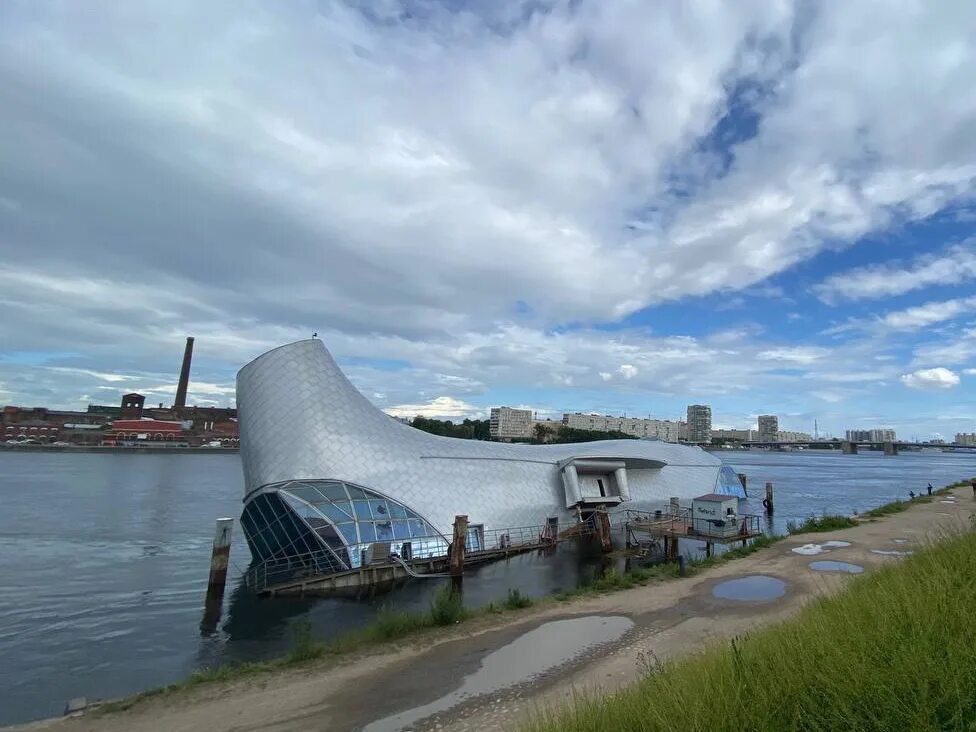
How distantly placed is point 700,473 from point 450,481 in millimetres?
Answer: 23758

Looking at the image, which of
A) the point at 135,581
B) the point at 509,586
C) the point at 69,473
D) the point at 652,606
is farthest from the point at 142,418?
the point at 652,606

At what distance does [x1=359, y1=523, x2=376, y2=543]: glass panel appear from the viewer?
2397 cm

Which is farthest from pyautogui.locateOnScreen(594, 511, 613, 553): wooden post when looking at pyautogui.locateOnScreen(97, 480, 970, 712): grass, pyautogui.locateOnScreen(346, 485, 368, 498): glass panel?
pyautogui.locateOnScreen(346, 485, 368, 498): glass panel

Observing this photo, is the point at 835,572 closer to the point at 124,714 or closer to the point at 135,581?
the point at 124,714

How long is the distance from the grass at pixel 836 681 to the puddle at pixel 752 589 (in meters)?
9.56

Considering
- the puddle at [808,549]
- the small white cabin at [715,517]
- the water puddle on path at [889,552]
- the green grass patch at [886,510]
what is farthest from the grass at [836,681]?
the green grass patch at [886,510]

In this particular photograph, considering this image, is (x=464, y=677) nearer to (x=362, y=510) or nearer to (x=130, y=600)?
(x=362, y=510)

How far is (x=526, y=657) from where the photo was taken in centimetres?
1209

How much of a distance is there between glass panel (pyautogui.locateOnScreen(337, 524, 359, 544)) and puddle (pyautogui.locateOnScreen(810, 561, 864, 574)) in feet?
57.4

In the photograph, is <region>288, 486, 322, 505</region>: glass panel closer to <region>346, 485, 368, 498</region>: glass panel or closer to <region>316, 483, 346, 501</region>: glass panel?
<region>316, 483, 346, 501</region>: glass panel

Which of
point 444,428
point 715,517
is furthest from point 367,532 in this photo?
point 444,428

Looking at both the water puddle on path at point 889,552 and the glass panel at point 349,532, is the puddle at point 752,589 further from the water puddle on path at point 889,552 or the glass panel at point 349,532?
the glass panel at point 349,532

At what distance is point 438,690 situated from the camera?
34.3ft

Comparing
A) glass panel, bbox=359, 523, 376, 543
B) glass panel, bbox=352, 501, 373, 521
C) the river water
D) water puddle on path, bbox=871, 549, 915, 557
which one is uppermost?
glass panel, bbox=352, 501, 373, 521
